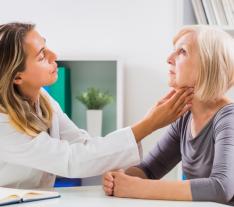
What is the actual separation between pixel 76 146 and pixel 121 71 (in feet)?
5.41

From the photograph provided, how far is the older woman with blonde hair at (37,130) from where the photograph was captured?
1.43 meters

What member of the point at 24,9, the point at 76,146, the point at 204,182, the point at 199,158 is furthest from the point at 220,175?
the point at 24,9

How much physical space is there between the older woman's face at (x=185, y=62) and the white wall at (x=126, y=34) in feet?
4.57

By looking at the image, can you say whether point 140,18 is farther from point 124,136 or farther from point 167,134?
point 124,136

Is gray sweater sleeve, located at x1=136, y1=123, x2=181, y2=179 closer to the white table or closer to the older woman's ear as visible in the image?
the white table

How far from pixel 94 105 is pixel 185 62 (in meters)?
1.52

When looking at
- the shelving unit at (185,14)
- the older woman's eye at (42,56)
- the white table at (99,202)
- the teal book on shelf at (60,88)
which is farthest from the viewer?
the teal book on shelf at (60,88)

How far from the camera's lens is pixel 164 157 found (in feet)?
5.76

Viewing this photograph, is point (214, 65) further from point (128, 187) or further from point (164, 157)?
point (128, 187)

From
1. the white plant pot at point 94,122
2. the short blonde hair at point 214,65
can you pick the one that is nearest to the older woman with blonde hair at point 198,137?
the short blonde hair at point 214,65

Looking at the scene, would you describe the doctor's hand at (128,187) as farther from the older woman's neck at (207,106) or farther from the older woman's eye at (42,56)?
the older woman's eye at (42,56)

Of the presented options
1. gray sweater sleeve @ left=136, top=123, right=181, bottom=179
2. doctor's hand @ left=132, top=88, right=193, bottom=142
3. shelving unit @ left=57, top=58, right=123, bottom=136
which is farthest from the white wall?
doctor's hand @ left=132, top=88, right=193, bottom=142

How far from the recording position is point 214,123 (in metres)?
1.54

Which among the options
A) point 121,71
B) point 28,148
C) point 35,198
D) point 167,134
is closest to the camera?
point 35,198
